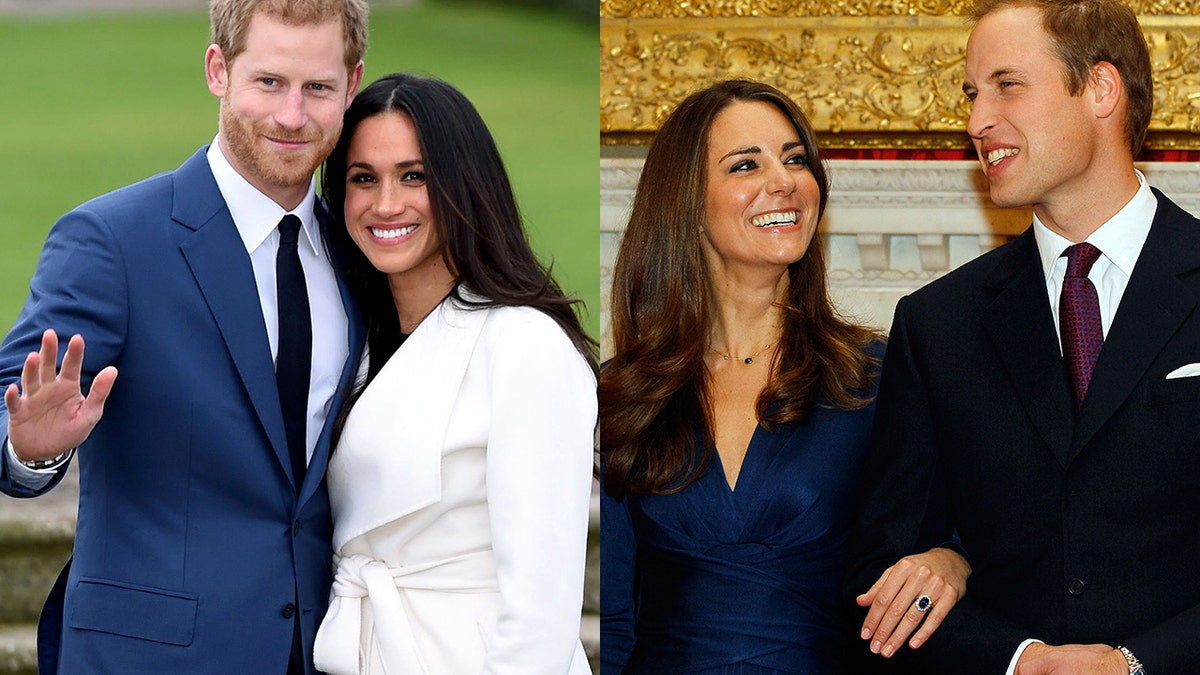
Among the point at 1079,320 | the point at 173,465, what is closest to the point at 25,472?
the point at 173,465

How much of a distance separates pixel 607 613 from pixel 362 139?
1.04 m

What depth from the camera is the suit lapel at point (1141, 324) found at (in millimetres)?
1963

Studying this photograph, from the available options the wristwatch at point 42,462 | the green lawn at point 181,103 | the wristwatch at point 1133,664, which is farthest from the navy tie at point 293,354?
the green lawn at point 181,103

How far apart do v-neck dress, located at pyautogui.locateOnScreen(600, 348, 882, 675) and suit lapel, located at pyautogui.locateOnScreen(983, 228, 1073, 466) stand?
16.7 inches

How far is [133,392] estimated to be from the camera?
1998mm

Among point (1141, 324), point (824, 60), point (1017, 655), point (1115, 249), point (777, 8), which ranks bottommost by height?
point (1017, 655)

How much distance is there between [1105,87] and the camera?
212 cm

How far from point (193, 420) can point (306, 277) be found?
0.34 metres

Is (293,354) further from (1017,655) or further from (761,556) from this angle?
(1017,655)

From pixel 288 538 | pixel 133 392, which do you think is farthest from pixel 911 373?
pixel 133 392

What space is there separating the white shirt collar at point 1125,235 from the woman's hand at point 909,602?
0.51m

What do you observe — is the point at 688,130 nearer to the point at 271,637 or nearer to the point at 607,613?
the point at 607,613

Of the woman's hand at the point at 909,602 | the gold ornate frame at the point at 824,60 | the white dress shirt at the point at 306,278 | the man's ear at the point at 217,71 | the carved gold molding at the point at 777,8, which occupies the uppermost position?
the carved gold molding at the point at 777,8

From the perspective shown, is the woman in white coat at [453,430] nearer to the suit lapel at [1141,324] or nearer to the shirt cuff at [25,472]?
the shirt cuff at [25,472]
